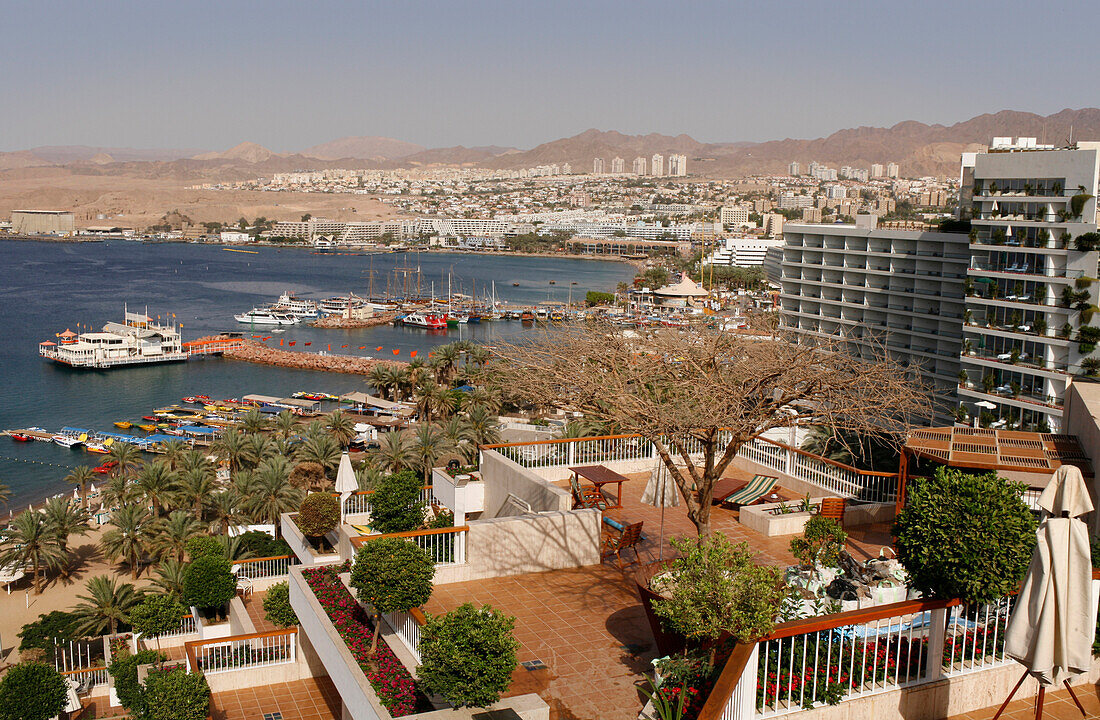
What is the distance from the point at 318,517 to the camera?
33.0 ft

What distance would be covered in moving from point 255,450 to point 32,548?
219 inches

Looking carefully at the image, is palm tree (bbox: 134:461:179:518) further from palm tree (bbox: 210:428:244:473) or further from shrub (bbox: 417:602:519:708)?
shrub (bbox: 417:602:519:708)

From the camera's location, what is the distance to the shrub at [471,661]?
3.87 m

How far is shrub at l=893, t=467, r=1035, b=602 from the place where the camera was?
3.73m

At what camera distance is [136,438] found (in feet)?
95.1

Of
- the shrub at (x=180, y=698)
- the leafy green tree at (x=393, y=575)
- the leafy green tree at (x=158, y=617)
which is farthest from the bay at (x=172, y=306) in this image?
the leafy green tree at (x=158, y=617)

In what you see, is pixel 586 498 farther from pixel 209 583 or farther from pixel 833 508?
pixel 209 583

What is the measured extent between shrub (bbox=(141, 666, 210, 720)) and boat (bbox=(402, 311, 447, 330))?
2043 inches

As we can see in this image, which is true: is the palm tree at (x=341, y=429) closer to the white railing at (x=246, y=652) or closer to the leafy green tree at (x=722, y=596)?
the white railing at (x=246, y=652)

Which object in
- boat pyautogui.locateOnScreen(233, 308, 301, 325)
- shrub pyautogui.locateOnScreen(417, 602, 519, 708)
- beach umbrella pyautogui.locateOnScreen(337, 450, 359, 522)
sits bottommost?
boat pyautogui.locateOnScreen(233, 308, 301, 325)

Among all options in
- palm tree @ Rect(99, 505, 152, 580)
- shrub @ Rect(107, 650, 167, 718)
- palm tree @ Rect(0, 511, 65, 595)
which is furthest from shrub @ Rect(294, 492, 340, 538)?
palm tree @ Rect(0, 511, 65, 595)

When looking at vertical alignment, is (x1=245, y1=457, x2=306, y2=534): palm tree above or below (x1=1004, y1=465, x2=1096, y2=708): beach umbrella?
below

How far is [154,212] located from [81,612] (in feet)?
546

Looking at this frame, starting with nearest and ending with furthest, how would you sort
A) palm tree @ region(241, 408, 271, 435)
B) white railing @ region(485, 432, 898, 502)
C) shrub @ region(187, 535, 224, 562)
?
white railing @ region(485, 432, 898, 502) < shrub @ region(187, 535, 224, 562) < palm tree @ region(241, 408, 271, 435)
